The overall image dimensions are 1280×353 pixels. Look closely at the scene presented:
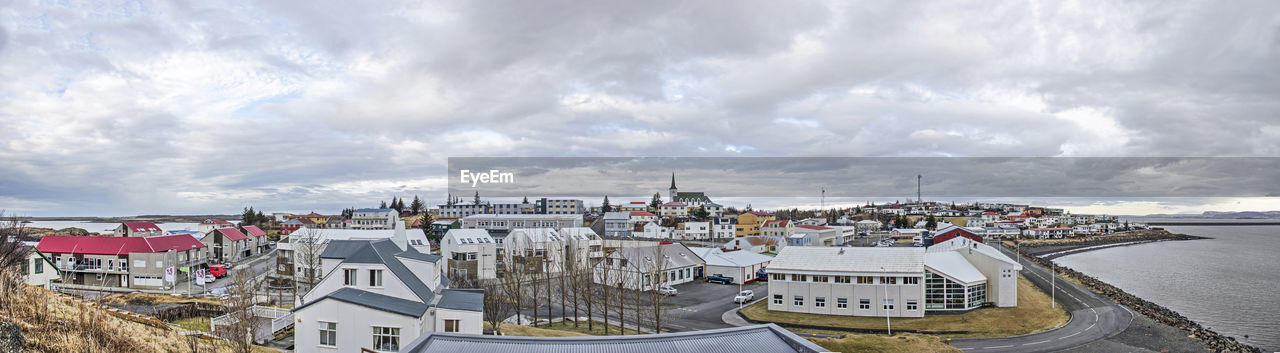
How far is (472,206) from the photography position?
405 ft

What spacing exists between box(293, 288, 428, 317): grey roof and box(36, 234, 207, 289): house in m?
33.5

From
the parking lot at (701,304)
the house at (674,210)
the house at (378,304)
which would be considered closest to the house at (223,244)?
the house at (378,304)

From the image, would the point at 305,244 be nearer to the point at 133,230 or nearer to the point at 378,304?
the point at 133,230

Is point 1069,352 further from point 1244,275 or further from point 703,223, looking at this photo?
point 703,223

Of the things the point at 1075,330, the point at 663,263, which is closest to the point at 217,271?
the point at 663,263

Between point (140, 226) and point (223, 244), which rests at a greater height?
point (140, 226)

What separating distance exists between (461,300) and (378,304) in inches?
131

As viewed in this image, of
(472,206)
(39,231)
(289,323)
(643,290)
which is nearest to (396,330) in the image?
(289,323)

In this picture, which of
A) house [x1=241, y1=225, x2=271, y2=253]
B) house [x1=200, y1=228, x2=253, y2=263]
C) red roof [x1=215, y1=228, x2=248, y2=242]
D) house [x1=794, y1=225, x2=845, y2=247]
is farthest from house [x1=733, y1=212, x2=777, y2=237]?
house [x1=200, y1=228, x2=253, y2=263]

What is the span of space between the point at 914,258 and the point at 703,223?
59.1m

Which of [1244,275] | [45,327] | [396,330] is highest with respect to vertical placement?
[45,327]

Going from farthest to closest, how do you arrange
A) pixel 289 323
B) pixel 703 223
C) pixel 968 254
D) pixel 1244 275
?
pixel 703 223 < pixel 1244 275 < pixel 968 254 < pixel 289 323

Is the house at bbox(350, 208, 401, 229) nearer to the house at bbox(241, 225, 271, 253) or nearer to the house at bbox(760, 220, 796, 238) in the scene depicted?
the house at bbox(241, 225, 271, 253)

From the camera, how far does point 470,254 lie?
5250 centimetres
